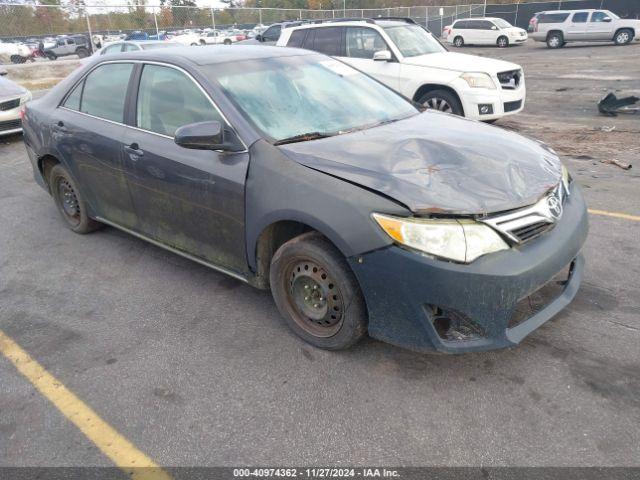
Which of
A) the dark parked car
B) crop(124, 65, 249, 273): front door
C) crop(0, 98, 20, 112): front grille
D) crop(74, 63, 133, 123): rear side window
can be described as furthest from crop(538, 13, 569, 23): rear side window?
crop(124, 65, 249, 273): front door

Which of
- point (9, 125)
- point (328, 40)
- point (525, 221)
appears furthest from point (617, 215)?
point (9, 125)

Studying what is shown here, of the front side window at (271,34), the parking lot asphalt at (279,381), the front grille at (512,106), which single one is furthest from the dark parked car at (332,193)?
the front side window at (271,34)

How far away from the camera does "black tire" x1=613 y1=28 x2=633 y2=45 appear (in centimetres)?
2642

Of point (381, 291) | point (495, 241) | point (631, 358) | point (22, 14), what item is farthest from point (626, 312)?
point (22, 14)

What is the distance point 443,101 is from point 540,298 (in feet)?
19.5

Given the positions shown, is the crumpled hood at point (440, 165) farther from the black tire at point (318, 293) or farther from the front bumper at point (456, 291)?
the black tire at point (318, 293)

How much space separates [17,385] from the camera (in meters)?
2.93

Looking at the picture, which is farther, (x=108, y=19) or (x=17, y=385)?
(x=108, y=19)

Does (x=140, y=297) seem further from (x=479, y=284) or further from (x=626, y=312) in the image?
(x=626, y=312)

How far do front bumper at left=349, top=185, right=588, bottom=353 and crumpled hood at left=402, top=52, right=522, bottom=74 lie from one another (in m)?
6.13

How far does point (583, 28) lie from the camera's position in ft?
89.4

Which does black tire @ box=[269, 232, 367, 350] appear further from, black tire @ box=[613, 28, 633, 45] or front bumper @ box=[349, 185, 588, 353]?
black tire @ box=[613, 28, 633, 45]

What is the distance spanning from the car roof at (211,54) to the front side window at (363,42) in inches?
199

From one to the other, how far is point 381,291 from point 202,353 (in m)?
1.21
